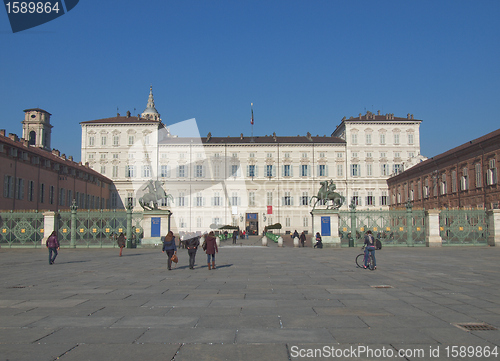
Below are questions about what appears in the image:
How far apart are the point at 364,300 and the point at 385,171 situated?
67.6 meters

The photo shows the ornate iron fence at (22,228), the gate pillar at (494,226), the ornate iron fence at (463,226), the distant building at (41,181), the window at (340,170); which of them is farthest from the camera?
the window at (340,170)

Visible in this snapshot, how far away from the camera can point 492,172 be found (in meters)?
41.8

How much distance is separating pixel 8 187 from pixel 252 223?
39495 millimetres

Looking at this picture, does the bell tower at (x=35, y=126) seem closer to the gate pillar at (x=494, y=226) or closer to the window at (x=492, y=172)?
the window at (x=492, y=172)

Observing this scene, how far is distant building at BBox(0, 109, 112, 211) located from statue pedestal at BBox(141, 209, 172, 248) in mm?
19072

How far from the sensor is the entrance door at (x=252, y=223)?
72.9 meters

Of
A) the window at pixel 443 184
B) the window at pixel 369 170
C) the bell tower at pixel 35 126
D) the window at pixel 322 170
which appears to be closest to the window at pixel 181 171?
the window at pixel 322 170

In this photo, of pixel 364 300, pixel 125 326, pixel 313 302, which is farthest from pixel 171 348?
pixel 364 300

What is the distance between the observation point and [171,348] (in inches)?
217

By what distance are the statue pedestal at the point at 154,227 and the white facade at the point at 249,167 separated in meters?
42.1

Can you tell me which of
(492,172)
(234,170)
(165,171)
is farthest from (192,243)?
(165,171)

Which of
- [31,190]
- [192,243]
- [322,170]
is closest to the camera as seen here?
[192,243]

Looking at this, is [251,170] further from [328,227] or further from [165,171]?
[328,227]

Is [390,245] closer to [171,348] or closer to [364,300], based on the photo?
[364,300]
